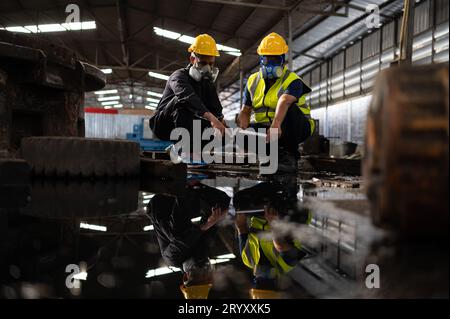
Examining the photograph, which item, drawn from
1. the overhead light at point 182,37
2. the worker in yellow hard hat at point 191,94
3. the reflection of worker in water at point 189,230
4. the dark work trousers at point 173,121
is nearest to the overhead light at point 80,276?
the reflection of worker in water at point 189,230

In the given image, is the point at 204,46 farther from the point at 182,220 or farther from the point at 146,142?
the point at 146,142

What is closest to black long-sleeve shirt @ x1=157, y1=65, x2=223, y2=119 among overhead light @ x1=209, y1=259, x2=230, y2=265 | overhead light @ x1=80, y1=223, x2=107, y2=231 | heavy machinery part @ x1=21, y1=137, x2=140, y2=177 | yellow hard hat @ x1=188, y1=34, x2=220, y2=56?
yellow hard hat @ x1=188, y1=34, x2=220, y2=56

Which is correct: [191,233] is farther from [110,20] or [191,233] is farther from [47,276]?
[110,20]

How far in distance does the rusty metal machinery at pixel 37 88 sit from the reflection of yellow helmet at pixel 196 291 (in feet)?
7.04

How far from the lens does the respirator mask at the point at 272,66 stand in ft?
10.7

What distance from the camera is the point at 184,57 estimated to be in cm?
1357

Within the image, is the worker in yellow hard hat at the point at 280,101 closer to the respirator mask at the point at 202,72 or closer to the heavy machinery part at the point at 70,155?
the respirator mask at the point at 202,72

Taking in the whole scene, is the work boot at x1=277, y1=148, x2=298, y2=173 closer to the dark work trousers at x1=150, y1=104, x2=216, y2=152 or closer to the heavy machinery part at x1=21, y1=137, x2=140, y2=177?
the dark work trousers at x1=150, y1=104, x2=216, y2=152

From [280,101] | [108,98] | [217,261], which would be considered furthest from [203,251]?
[108,98]

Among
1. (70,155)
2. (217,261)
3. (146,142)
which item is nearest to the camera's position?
(217,261)

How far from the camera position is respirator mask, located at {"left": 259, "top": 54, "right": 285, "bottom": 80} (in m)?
3.27

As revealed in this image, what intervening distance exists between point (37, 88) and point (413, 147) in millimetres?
3335

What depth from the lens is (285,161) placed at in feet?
11.5
